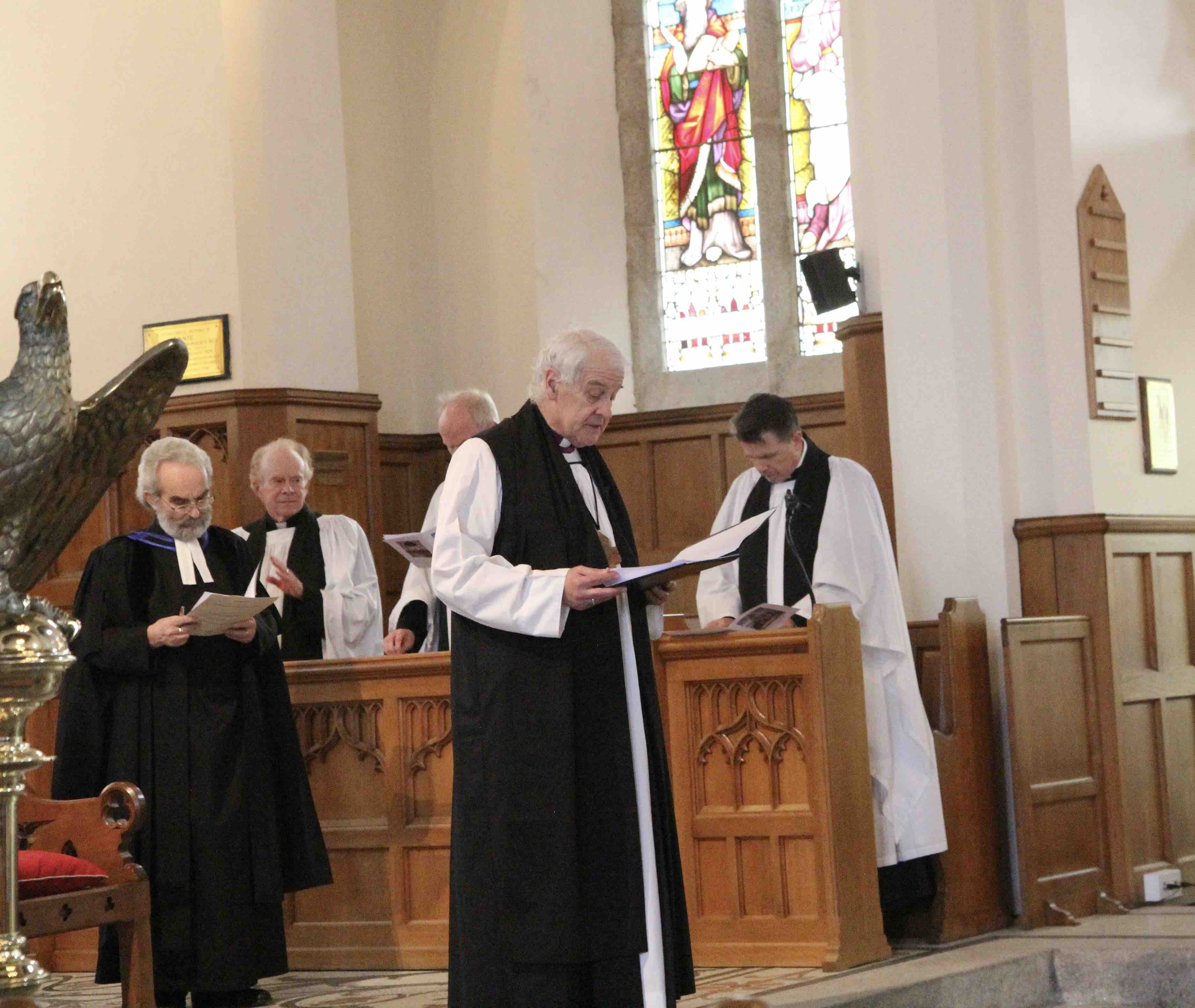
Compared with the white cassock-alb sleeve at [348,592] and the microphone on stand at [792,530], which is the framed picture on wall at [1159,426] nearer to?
the microphone on stand at [792,530]

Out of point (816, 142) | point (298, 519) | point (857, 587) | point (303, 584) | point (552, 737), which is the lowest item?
point (552, 737)

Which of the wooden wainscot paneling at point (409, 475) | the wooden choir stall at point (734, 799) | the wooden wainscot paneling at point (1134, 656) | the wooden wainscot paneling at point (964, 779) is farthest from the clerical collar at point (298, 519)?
the wooden wainscot paneling at point (409, 475)

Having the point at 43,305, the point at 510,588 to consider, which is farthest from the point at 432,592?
the point at 43,305

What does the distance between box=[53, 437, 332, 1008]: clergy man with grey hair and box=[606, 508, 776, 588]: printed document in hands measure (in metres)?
1.77

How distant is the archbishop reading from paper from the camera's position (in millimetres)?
4160

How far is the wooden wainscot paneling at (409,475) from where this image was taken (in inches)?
443

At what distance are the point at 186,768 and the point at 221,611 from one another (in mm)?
609

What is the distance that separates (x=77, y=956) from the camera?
6.60 meters

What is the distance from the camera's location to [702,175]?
11312 millimetres

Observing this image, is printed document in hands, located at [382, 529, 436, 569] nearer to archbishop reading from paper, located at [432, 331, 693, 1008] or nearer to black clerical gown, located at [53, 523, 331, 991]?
black clerical gown, located at [53, 523, 331, 991]

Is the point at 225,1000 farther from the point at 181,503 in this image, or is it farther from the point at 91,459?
the point at 91,459

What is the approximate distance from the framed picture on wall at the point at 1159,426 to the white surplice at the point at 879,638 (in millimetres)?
1605

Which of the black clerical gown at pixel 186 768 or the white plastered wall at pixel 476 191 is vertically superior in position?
the white plastered wall at pixel 476 191

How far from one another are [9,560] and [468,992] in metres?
1.92
